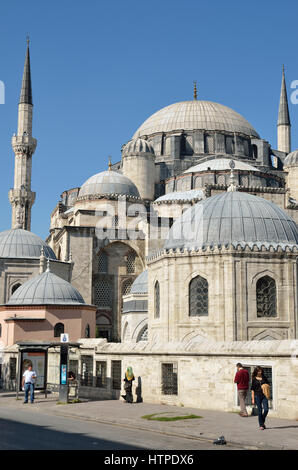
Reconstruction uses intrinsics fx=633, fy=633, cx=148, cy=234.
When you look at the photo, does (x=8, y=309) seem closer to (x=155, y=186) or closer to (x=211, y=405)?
(x=211, y=405)

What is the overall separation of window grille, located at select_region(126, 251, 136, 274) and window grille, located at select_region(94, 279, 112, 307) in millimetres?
1535

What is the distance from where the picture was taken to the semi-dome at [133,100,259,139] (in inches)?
1966

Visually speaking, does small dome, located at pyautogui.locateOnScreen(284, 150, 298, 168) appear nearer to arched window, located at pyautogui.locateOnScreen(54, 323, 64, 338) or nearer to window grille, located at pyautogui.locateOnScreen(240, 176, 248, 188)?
window grille, located at pyautogui.locateOnScreen(240, 176, 248, 188)

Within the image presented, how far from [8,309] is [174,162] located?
81.8ft

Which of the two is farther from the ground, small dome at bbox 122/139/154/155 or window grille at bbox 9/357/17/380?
small dome at bbox 122/139/154/155

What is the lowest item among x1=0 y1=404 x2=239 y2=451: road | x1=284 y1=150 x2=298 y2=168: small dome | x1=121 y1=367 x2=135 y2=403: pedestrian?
x1=0 y1=404 x2=239 y2=451: road

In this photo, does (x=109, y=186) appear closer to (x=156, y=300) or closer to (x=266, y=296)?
(x=156, y=300)

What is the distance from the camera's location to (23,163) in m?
42.9

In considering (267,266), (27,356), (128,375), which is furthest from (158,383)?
(267,266)

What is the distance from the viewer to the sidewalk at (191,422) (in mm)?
9516

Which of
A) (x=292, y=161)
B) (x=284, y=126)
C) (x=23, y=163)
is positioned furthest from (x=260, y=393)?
(x=284, y=126)

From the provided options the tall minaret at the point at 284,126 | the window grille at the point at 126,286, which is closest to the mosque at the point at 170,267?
the window grille at the point at 126,286

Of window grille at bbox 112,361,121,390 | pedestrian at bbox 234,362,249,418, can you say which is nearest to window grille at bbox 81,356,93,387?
window grille at bbox 112,361,121,390
